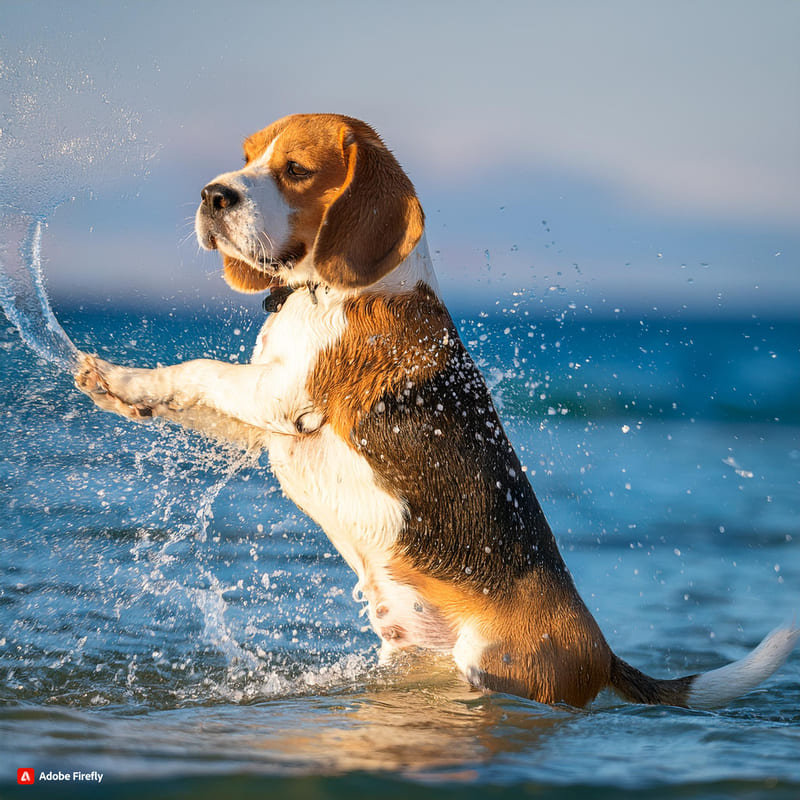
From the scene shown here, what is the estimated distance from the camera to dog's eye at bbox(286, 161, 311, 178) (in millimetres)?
3160

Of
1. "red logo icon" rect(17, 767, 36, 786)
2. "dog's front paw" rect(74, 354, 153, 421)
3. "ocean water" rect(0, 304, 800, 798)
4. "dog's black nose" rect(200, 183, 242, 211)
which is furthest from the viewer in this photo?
"dog's front paw" rect(74, 354, 153, 421)

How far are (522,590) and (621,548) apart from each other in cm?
370

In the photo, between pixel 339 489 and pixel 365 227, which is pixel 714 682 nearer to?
pixel 339 489

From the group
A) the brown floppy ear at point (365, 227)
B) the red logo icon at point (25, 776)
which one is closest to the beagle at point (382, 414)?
the brown floppy ear at point (365, 227)

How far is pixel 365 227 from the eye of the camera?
10.1 feet

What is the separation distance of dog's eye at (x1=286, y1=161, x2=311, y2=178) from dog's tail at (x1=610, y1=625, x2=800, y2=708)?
6.38 ft

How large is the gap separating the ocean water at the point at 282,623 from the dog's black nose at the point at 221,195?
897 millimetres

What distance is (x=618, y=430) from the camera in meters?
11.0

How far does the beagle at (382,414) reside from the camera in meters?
3.11

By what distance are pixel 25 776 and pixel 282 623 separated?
2.50 metres

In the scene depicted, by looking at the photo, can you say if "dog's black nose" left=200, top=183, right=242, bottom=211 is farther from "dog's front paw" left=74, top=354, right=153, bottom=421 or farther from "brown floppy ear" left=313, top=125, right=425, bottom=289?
"dog's front paw" left=74, top=354, right=153, bottom=421

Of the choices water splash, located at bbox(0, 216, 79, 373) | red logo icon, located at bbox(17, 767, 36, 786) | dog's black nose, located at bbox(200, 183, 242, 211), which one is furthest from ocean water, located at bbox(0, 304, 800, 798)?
dog's black nose, located at bbox(200, 183, 242, 211)

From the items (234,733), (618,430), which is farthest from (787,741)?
(618,430)

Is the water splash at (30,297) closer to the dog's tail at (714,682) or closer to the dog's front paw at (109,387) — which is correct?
the dog's front paw at (109,387)
